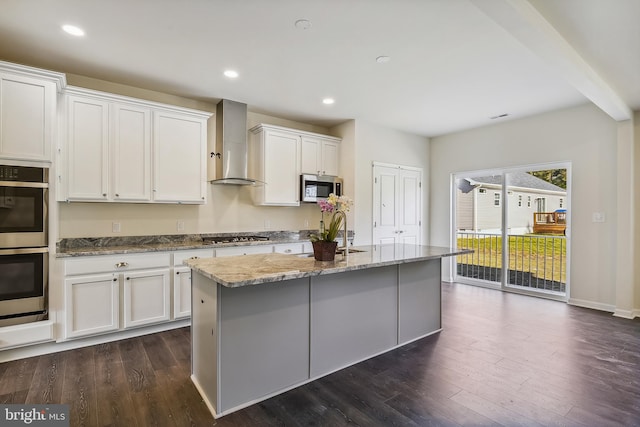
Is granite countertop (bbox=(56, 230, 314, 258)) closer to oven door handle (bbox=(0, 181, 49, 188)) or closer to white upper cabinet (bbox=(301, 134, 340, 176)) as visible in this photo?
oven door handle (bbox=(0, 181, 49, 188))

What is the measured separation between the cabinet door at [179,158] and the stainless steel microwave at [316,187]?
1.41 m

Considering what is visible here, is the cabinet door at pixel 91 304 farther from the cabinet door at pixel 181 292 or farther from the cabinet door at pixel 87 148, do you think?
the cabinet door at pixel 87 148

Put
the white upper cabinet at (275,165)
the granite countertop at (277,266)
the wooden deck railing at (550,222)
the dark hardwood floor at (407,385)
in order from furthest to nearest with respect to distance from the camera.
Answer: the wooden deck railing at (550,222)
the white upper cabinet at (275,165)
the dark hardwood floor at (407,385)
the granite countertop at (277,266)

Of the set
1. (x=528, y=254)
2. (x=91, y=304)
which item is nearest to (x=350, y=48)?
(x=91, y=304)

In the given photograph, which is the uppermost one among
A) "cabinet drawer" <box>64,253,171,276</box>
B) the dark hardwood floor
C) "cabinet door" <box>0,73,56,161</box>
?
"cabinet door" <box>0,73,56,161</box>

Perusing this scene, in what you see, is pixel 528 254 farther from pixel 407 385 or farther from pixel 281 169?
pixel 281 169

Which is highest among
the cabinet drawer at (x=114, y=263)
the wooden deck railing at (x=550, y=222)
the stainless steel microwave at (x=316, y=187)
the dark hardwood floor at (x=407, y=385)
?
the stainless steel microwave at (x=316, y=187)

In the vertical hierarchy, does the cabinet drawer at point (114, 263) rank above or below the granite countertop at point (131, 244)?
below

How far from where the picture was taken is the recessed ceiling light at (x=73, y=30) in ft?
8.21

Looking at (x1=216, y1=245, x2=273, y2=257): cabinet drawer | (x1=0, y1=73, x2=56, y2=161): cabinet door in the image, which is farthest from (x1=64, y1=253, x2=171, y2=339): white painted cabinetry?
(x1=0, y1=73, x2=56, y2=161): cabinet door

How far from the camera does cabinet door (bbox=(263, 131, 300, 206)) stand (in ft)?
14.7

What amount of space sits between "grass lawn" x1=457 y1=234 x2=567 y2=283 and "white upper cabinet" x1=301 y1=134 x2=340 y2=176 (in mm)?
2747

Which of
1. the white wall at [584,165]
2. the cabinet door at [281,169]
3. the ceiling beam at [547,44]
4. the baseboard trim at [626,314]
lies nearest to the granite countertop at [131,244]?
the cabinet door at [281,169]

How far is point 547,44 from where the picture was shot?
7.83ft
